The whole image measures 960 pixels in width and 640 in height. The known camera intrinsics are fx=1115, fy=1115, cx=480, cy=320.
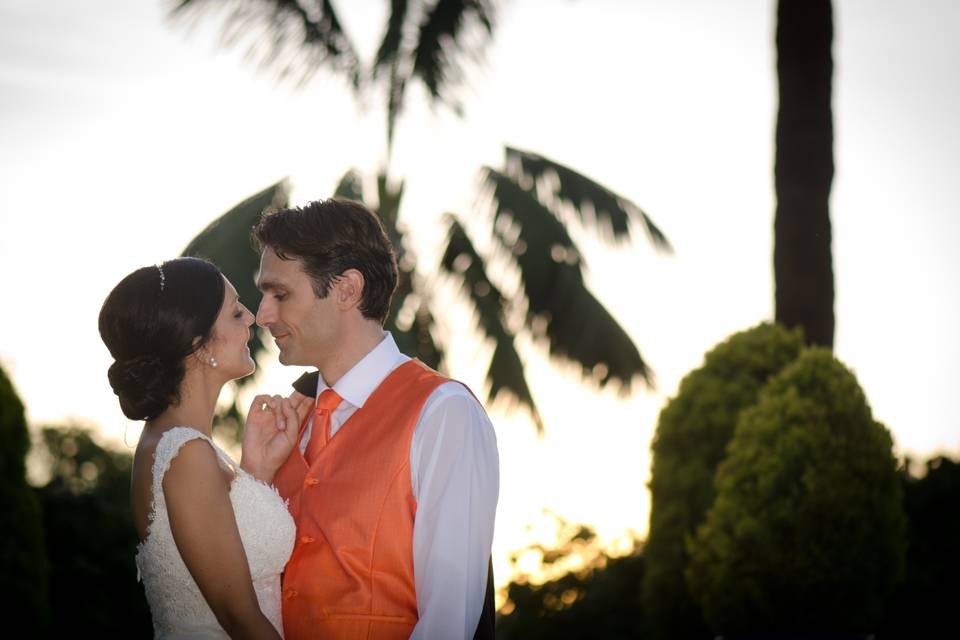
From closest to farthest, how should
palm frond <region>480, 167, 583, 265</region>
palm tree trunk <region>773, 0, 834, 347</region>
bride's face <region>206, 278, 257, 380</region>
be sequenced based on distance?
bride's face <region>206, 278, 257, 380</region>, palm tree trunk <region>773, 0, 834, 347</region>, palm frond <region>480, 167, 583, 265</region>

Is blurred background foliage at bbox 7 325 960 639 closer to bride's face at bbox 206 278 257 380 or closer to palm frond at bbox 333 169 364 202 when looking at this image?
palm frond at bbox 333 169 364 202

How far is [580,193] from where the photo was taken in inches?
524

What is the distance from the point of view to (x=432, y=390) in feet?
11.2

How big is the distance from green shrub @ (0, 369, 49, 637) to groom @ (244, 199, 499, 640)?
6.10 m

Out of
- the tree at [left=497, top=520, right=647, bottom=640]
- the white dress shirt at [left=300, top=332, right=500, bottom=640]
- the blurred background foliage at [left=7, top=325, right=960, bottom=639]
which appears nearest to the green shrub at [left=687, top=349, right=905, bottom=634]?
the blurred background foliage at [left=7, top=325, right=960, bottom=639]

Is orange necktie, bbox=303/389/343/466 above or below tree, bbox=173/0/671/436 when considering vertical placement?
below

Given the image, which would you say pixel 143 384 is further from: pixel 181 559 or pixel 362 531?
pixel 362 531

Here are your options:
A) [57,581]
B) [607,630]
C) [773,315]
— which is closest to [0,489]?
[57,581]

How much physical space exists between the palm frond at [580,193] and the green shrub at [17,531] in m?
6.44

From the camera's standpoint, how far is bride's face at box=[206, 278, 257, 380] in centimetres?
398

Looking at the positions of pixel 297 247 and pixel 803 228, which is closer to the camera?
pixel 297 247

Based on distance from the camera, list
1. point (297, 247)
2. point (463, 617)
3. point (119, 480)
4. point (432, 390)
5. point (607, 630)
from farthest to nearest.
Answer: point (119, 480), point (607, 630), point (297, 247), point (432, 390), point (463, 617)

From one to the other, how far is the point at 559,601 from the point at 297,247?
9.86m

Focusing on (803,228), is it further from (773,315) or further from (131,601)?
(131,601)
